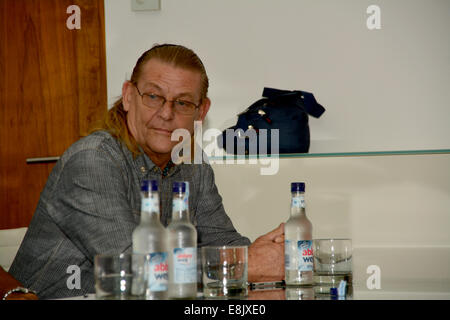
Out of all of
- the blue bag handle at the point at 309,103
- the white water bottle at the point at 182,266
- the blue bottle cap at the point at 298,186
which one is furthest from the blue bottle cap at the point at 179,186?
the blue bag handle at the point at 309,103

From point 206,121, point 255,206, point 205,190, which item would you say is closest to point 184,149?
point 205,190

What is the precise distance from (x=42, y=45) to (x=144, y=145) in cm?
124

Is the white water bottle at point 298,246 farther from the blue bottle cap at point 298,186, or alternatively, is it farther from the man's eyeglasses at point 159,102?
the man's eyeglasses at point 159,102

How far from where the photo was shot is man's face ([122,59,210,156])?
1541 mm

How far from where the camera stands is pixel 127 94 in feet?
5.34

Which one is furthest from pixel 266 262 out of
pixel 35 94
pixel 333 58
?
pixel 35 94

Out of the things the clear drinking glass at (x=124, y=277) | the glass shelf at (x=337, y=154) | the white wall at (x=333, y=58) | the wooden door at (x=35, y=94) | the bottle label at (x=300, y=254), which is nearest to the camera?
the clear drinking glass at (x=124, y=277)

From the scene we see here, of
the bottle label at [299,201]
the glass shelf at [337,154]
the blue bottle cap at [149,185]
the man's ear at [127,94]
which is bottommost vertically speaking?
the bottle label at [299,201]

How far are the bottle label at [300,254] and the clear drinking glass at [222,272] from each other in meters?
0.14

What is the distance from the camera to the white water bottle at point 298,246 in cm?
101

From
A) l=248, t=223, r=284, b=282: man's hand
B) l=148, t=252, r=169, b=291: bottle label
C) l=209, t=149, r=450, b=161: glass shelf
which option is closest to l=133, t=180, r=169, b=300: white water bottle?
l=148, t=252, r=169, b=291: bottle label

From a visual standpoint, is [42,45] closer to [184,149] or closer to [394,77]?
[184,149]
